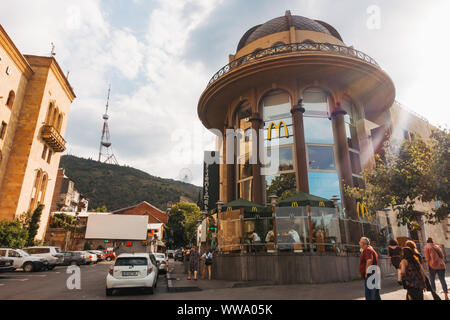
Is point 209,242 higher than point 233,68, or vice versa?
point 233,68

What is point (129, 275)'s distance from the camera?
1016cm

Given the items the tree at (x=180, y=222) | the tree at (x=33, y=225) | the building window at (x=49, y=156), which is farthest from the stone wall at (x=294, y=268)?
the tree at (x=180, y=222)

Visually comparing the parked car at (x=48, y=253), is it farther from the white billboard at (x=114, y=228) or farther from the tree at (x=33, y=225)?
the white billboard at (x=114, y=228)

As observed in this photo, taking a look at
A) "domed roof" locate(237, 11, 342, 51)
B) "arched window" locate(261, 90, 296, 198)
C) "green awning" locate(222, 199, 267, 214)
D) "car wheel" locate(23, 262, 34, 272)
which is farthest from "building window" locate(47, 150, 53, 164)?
"green awning" locate(222, 199, 267, 214)

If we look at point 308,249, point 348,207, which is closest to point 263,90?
point 348,207

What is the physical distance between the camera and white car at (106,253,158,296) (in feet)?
32.9

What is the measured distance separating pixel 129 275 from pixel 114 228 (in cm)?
3650

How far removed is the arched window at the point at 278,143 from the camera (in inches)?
835

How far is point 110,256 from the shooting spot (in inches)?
1693

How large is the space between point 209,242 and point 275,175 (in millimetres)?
6998

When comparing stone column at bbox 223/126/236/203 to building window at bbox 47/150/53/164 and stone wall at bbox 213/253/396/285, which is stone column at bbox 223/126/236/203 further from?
building window at bbox 47/150/53/164

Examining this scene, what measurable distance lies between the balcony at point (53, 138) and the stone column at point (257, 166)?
84.8ft
